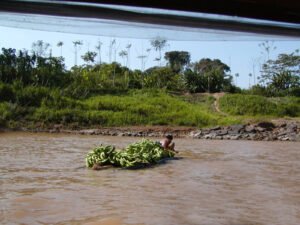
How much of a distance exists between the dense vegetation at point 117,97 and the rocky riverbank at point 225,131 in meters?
1.39

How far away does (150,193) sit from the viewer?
4980 mm

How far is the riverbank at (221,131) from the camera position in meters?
15.3

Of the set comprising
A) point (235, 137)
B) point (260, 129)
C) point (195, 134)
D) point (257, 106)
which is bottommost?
point (235, 137)

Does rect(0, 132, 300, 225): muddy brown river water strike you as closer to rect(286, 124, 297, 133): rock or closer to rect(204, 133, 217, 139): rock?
rect(204, 133, 217, 139): rock

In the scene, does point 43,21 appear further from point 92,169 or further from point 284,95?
point 284,95

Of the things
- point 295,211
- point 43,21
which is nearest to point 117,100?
point 295,211

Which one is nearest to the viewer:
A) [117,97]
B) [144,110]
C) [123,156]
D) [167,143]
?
[123,156]

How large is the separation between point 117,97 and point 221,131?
829 centimetres

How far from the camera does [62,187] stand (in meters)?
5.19

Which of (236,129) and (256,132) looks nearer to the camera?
(256,132)

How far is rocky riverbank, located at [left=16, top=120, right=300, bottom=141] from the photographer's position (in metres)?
15.3

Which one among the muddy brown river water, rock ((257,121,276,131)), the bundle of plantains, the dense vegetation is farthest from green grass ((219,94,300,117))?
the bundle of plantains

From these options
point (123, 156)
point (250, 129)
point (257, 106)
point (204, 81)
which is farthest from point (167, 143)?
point (204, 81)

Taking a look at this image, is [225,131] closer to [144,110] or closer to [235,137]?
[235,137]
